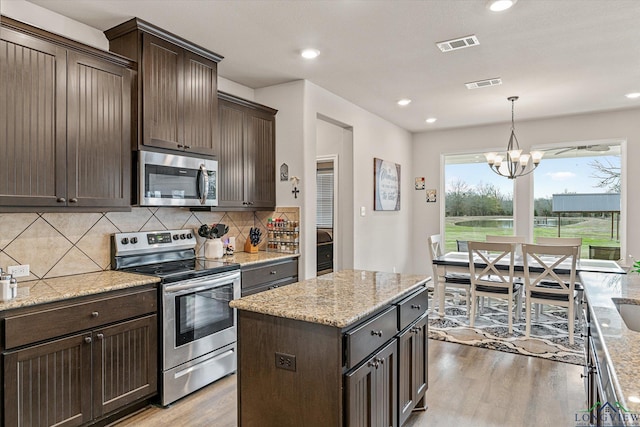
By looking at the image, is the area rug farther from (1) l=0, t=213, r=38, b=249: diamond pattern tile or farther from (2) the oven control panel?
(1) l=0, t=213, r=38, b=249: diamond pattern tile

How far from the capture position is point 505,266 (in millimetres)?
4234

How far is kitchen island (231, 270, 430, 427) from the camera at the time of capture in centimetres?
162

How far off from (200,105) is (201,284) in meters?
1.49

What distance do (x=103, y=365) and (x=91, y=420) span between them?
1.02 ft

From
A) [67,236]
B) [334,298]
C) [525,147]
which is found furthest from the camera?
[525,147]

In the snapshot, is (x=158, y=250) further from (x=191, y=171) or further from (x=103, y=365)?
(x=103, y=365)

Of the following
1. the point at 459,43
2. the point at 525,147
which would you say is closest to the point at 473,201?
the point at 525,147

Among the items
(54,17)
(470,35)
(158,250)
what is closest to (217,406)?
(158,250)

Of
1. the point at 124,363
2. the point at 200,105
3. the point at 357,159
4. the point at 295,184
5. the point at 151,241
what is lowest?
the point at 124,363

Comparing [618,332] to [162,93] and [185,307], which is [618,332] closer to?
[185,307]

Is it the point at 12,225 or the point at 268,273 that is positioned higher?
the point at 12,225

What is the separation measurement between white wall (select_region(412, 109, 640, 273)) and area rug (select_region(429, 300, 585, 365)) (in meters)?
1.57

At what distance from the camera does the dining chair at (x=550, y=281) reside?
379cm

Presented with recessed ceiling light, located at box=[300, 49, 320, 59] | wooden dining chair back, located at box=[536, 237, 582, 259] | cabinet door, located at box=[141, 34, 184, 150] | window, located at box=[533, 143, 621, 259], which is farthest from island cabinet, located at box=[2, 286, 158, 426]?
window, located at box=[533, 143, 621, 259]
